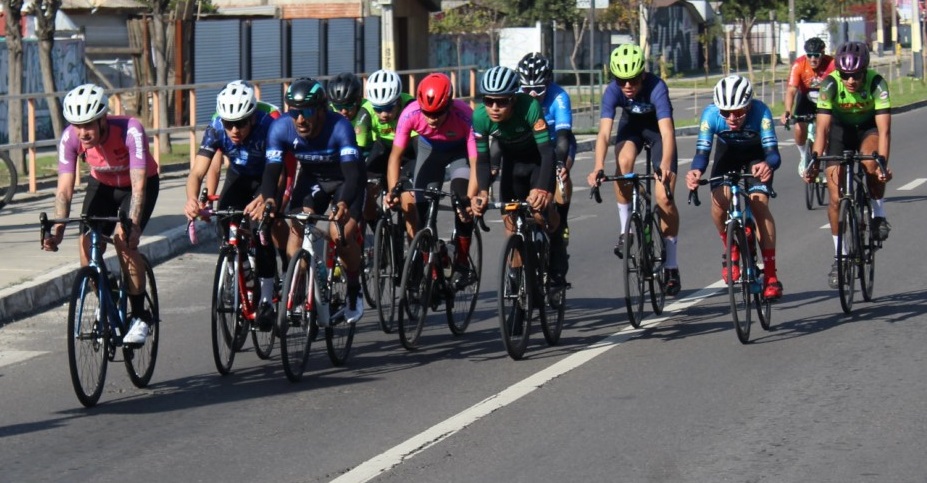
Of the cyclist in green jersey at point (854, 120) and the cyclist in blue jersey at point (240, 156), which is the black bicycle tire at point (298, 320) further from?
the cyclist in green jersey at point (854, 120)

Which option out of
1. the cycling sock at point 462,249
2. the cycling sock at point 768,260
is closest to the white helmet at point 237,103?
the cycling sock at point 462,249

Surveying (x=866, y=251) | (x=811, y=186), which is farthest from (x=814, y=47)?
(x=866, y=251)

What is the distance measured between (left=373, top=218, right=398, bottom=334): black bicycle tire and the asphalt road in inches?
6.5

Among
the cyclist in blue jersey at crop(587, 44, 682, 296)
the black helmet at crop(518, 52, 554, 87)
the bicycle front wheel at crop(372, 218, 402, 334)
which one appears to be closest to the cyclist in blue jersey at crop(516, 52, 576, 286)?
the black helmet at crop(518, 52, 554, 87)

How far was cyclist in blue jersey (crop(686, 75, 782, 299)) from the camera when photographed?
10133mm

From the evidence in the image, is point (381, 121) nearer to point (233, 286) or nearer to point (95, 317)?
point (233, 286)

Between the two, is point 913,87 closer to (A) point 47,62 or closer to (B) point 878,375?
(A) point 47,62

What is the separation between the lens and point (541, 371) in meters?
9.21

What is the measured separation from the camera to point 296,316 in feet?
29.2

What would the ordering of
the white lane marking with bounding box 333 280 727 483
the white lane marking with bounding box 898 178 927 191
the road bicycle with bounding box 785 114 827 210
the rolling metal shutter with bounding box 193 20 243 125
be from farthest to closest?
the rolling metal shutter with bounding box 193 20 243 125 → the white lane marking with bounding box 898 178 927 191 → the road bicycle with bounding box 785 114 827 210 → the white lane marking with bounding box 333 280 727 483

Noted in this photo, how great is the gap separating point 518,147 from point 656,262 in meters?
1.58

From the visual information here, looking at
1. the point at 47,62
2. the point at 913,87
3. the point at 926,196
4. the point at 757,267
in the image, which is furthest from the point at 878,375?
the point at 913,87

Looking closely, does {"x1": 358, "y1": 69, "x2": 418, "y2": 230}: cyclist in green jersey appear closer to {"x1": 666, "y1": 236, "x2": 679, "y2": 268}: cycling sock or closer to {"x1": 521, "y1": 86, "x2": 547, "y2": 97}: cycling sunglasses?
{"x1": 521, "y1": 86, "x2": 547, "y2": 97}: cycling sunglasses

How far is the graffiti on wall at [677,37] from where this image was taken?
2849 inches
